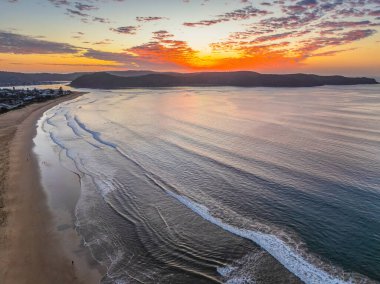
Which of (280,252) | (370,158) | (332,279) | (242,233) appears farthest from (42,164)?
(370,158)

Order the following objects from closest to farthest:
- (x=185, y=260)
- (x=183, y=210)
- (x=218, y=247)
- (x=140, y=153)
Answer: (x=185, y=260) → (x=218, y=247) → (x=183, y=210) → (x=140, y=153)

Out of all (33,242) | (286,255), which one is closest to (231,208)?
(286,255)

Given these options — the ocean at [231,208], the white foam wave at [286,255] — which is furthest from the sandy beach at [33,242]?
the white foam wave at [286,255]

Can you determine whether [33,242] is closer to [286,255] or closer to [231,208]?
[231,208]

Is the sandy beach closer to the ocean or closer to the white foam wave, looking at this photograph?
the ocean

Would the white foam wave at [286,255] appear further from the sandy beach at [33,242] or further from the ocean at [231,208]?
the sandy beach at [33,242]

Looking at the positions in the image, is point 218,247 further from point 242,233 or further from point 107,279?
point 107,279

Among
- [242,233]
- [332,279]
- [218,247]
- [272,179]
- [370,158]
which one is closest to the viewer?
[332,279]
